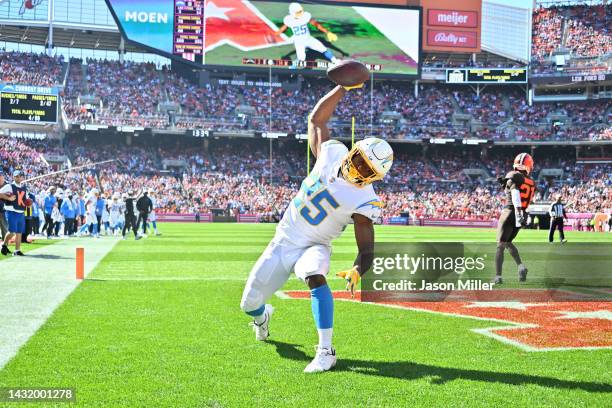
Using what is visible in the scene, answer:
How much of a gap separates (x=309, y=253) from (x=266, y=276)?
1.53 ft

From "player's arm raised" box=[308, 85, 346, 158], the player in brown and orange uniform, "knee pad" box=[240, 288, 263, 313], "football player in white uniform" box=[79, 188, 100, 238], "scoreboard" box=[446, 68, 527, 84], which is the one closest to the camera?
"knee pad" box=[240, 288, 263, 313]

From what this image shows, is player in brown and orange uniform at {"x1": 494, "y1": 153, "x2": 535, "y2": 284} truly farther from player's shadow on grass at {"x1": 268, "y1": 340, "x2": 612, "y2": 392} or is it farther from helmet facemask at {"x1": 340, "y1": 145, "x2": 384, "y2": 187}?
helmet facemask at {"x1": 340, "y1": 145, "x2": 384, "y2": 187}

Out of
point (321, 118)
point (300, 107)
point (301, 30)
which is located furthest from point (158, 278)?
point (300, 107)

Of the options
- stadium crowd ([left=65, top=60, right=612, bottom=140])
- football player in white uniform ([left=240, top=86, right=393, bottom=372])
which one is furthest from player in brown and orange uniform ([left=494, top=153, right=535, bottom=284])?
stadium crowd ([left=65, top=60, right=612, bottom=140])

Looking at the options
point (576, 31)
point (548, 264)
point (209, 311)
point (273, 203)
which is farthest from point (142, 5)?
point (209, 311)

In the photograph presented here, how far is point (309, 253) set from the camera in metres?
5.37

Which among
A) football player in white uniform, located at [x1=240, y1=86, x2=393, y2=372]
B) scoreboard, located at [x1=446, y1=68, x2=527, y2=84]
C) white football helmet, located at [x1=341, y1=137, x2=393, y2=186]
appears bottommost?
football player in white uniform, located at [x1=240, y1=86, x2=393, y2=372]

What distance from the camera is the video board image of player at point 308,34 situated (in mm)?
51969

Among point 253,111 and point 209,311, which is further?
point 253,111

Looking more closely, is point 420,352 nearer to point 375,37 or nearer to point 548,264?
point 548,264

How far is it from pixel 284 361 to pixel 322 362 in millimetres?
451

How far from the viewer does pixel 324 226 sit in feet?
17.7

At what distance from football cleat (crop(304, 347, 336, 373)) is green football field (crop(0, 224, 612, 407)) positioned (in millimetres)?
74

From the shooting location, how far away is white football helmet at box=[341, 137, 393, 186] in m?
4.94
